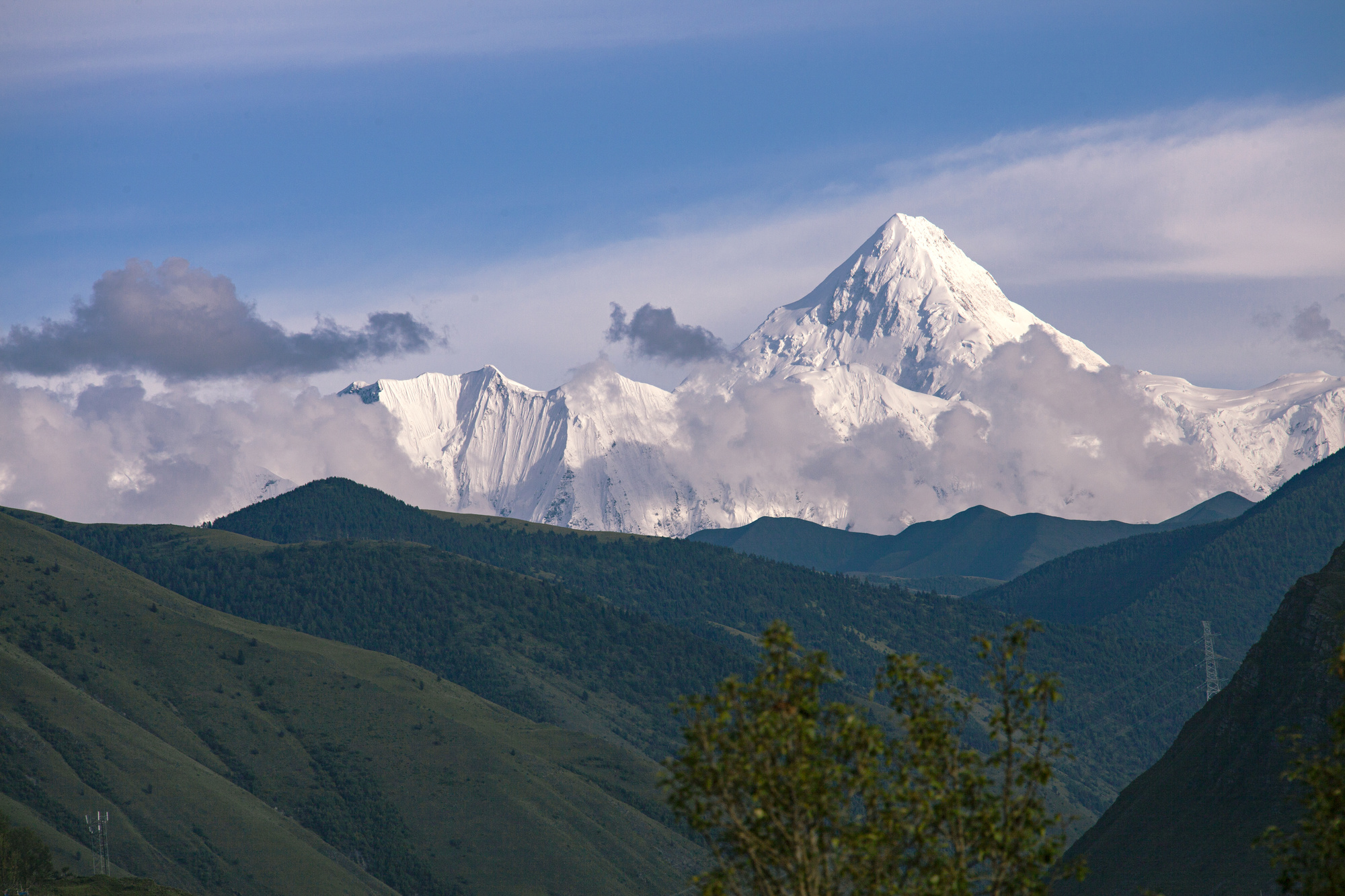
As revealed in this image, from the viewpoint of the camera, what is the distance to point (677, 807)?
33531 mm

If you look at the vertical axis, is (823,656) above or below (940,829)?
above

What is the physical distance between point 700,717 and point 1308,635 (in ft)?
550

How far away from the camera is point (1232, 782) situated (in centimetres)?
16712

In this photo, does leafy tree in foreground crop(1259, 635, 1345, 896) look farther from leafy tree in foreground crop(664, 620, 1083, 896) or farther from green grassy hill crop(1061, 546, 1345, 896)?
green grassy hill crop(1061, 546, 1345, 896)

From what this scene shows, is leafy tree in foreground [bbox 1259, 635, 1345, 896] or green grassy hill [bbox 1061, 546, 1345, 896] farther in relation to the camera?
green grassy hill [bbox 1061, 546, 1345, 896]

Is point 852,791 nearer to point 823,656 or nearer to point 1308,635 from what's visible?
point 823,656

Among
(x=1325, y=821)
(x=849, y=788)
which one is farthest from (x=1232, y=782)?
(x=849, y=788)

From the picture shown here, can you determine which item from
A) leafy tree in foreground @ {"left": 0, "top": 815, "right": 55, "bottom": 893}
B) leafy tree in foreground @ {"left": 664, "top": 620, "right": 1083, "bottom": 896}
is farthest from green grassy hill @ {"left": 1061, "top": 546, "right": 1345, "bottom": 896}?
leafy tree in foreground @ {"left": 0, "top": 815, "right": 55, "bottom": 893}

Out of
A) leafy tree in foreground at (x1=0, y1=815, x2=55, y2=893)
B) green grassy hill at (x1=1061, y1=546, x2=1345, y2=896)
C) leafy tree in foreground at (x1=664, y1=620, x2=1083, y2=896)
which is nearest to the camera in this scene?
leafy tree in foreground at (x1=664, y1=620, x2=1083, y2=896)

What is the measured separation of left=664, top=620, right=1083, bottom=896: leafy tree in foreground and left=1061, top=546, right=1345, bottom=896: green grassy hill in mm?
124577

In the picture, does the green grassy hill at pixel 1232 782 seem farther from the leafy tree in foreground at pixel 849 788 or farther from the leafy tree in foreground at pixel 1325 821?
the leafy tree in foreground at pixel 849 788

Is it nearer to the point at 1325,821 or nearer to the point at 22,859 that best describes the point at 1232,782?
the point at 1325,821

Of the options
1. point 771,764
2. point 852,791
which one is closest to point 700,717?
point 771,764

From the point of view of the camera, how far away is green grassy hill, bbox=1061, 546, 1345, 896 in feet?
504
